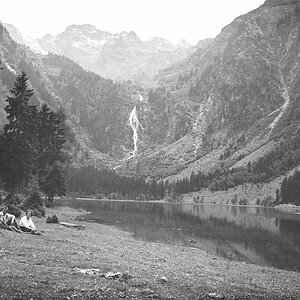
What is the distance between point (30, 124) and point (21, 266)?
204 feet

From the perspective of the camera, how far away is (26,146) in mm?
74688

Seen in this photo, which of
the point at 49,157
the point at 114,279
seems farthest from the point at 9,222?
the point at 49,157

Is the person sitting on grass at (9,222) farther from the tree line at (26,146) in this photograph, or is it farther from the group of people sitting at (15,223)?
the tree line at (26,146)

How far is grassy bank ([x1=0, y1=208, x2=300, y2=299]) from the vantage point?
18453mm

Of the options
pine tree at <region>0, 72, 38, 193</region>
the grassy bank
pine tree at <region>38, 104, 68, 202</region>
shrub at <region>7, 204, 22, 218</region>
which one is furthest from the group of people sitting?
pine tree at <region>38, 104, 68, 202</region>

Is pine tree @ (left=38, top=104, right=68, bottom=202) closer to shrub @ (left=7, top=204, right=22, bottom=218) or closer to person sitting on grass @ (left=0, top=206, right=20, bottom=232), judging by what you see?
shrub @ (left=7, top=204, right=22, bottom=218)

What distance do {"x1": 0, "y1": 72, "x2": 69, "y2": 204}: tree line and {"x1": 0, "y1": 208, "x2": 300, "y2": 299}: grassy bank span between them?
39383mm

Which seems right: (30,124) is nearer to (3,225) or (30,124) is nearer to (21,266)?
(3,225)

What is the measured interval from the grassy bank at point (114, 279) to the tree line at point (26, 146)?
39383 millimetres

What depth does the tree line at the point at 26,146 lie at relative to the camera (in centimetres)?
7250

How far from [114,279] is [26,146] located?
5826 cm

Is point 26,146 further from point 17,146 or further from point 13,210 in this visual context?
point 13,210

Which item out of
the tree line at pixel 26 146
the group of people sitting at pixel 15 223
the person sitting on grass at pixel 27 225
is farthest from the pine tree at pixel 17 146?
the person sitting on grass at pixel 27 225

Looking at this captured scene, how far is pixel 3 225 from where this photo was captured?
122ft
